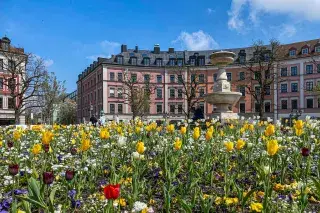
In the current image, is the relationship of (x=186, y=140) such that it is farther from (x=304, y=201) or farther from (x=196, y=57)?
(x=196, y=57)

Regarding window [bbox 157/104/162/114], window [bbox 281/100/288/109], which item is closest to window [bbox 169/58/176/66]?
window [bbox 157/104/162/114]

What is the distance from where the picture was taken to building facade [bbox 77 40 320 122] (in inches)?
2228

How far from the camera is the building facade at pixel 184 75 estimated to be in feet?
186

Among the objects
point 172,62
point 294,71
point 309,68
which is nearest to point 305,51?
point 309,68

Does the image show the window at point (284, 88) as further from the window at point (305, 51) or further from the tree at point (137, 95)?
the tree at point (137, 95)

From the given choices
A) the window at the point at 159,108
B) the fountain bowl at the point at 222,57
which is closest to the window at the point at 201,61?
the window at the point at 159,108

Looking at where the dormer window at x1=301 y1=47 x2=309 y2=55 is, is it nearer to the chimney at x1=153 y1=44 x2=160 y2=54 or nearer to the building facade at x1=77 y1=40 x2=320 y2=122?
the building facade at x1=77 y1=40 x2=320 y2=122

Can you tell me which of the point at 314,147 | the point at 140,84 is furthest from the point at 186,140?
the point at 140,84

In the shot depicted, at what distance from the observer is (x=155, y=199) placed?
3822 millimetres

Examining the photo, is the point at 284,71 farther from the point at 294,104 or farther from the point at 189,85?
the point at 189,85

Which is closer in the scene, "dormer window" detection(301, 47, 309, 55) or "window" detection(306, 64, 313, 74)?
"window" detection(306, 64, 313, 74)

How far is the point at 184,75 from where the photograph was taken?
62.8m

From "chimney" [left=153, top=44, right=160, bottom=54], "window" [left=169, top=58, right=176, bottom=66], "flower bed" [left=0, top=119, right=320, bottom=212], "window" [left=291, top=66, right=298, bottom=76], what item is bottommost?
"flower bed" [left=0, top=119, right=320, bottom=212]

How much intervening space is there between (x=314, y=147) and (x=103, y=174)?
417 cm
